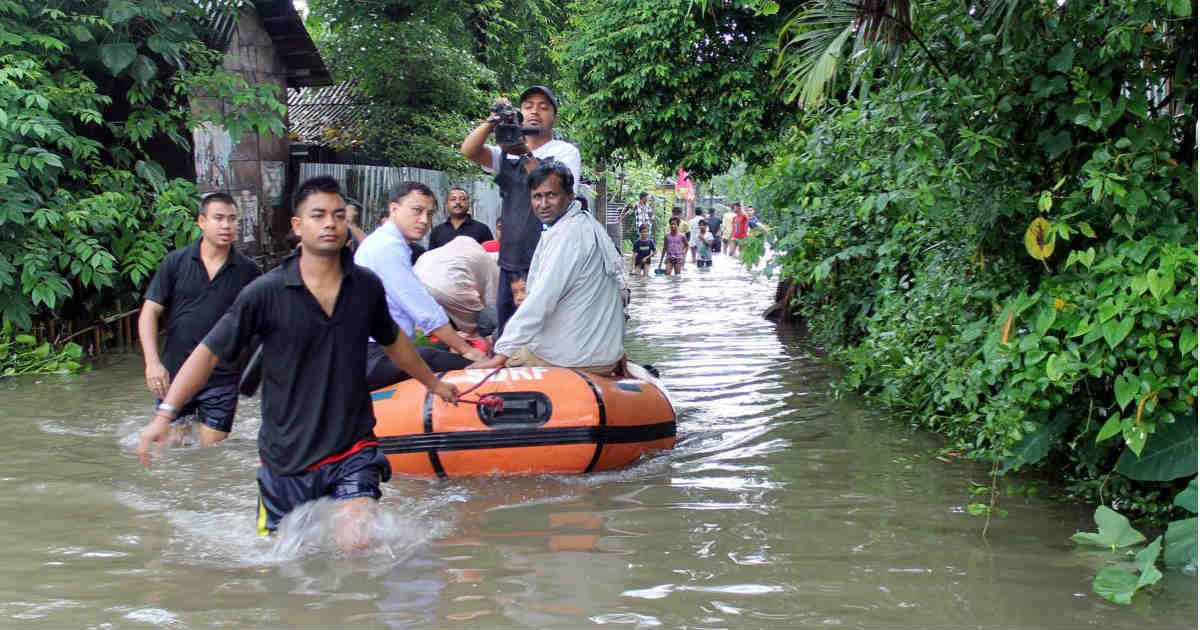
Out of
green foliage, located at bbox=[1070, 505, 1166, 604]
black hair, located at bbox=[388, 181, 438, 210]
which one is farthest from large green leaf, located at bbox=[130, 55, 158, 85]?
green foliage, located at bbox=[1070, 505, 1166, 604]

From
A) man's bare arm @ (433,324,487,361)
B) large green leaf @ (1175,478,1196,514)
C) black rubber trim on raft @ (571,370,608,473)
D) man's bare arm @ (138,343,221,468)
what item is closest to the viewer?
large green leaf @ (1175,478,1196,514)

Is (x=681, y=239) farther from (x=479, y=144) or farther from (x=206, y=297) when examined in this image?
(x=206, y=297)

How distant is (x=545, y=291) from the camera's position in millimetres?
6312

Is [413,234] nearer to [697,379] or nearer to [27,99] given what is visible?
[697,379]

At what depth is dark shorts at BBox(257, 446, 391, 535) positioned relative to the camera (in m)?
4.49

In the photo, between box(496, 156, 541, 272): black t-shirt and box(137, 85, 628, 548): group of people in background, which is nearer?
box(137, 85, 628, 548): group of people in background

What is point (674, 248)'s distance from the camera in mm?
26203

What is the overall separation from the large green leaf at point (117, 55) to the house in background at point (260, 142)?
2.63 m

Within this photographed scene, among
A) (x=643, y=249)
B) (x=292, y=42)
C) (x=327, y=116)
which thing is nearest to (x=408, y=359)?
(x=292, y=42)

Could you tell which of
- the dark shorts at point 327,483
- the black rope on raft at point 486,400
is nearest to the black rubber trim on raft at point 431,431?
the black rope on raft at point 486,400

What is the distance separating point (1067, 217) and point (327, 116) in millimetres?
19413

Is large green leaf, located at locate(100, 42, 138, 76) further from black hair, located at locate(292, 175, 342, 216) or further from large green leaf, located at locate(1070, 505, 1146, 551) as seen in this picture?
large green leaf, located at locate(1070, 505, 1146, 551)

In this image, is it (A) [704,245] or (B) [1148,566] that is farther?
(A) [704,245]

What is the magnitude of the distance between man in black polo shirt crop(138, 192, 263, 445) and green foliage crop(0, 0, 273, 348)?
3.88m
